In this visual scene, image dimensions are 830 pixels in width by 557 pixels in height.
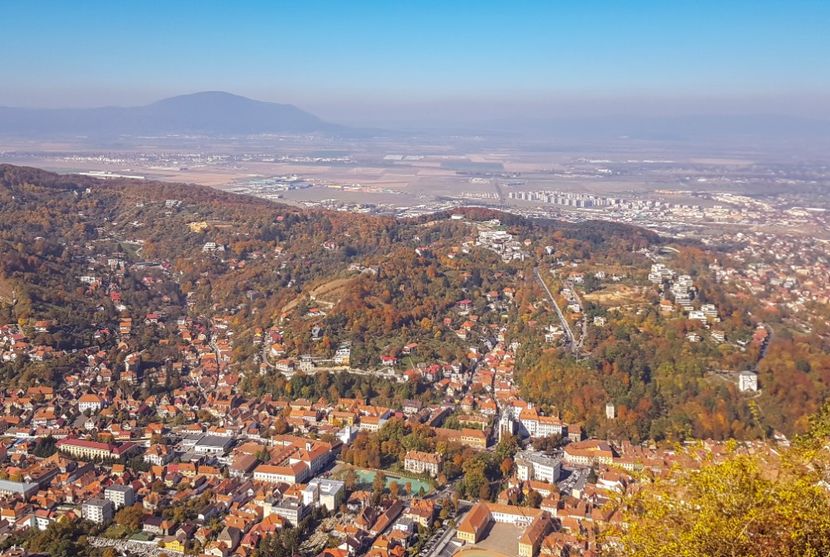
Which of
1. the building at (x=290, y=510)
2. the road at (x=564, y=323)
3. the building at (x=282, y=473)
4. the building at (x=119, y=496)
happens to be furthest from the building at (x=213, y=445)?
the road at (x=564, y=323)

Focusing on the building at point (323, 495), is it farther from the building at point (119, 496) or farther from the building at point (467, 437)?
the building at point (467, 437)

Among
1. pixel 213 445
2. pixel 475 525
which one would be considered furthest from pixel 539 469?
pixel 213 445

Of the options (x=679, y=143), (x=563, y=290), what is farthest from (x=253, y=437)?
(x=679, y=143)

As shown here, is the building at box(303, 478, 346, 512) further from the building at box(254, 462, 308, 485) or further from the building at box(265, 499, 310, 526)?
the building at box(254, 462, 308, 485)

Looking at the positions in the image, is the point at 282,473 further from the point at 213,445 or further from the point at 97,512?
the point at 97,512

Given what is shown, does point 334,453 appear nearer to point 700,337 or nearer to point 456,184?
point 700,337

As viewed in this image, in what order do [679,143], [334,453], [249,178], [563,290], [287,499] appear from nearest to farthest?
[287,499] < [334,453] < [563,290] < [249,178] < [679,143]
